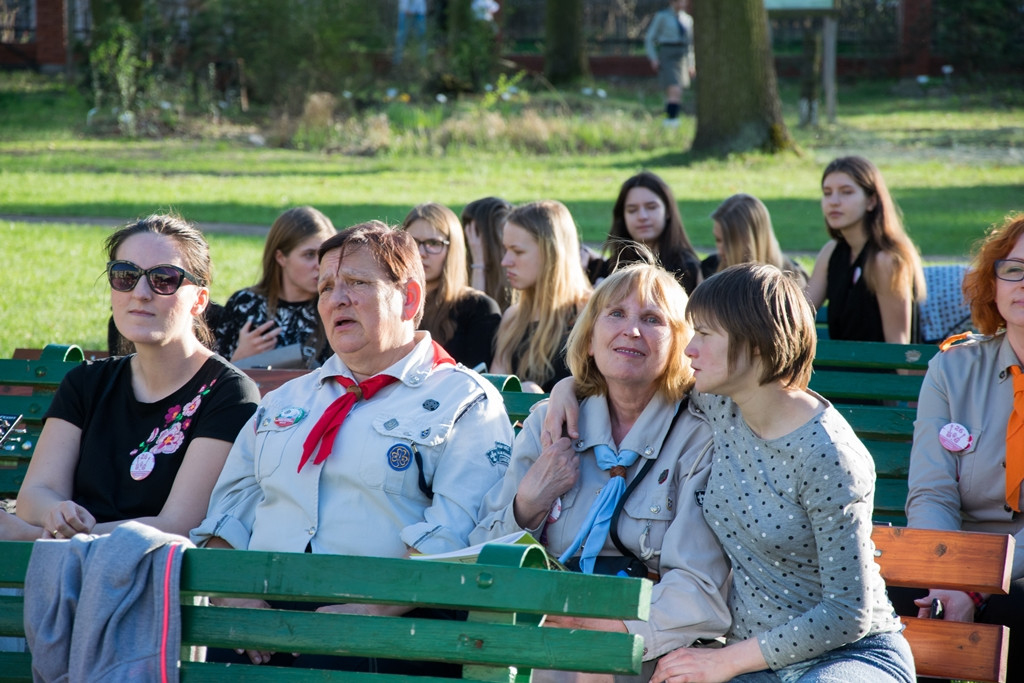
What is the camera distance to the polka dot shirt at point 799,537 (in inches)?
113

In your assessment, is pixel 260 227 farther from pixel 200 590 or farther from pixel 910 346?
pixel 200 590

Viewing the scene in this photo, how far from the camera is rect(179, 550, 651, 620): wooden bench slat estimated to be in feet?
8.30

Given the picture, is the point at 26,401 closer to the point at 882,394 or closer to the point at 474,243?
the point at 474,243

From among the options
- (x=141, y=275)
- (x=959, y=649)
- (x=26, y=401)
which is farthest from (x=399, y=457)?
(x=26, y=401)

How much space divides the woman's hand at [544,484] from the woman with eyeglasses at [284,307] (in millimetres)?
2684

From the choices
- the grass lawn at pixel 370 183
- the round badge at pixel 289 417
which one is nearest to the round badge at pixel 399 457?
the round badge at pixel 289 417

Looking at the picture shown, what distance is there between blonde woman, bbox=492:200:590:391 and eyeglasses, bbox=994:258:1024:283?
2.02 m

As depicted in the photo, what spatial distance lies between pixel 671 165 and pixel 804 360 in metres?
14.7

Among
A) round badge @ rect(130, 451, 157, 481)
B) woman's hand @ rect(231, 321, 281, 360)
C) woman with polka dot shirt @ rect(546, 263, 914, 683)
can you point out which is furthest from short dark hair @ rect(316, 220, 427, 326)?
woman's hand @ rect(231, 321, 281, 360)

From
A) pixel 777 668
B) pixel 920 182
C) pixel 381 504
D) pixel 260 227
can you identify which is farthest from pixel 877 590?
pixel 920 182

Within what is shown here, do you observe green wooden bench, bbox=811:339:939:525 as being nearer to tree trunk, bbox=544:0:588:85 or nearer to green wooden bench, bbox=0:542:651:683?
green wooden bench, bbox=0:542:651:683

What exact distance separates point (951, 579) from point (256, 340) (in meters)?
3.73

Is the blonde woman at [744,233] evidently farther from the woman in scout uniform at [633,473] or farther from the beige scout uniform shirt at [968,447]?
the woman in scout uniform at [633,473]

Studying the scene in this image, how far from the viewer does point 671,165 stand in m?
17.4
